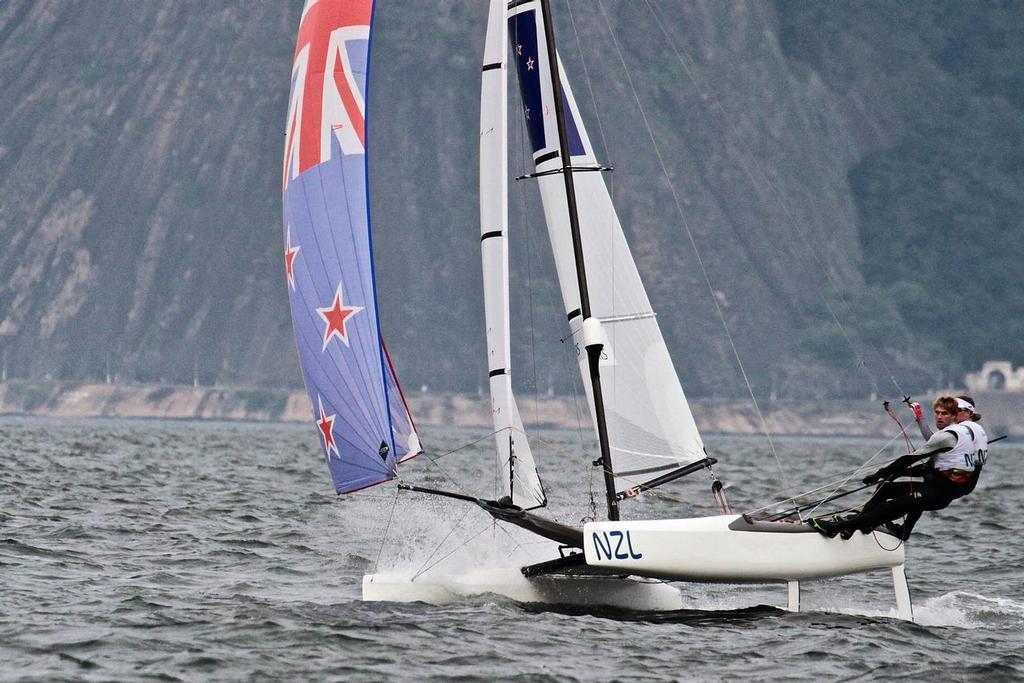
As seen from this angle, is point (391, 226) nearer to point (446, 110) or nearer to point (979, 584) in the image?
point (446, 110)

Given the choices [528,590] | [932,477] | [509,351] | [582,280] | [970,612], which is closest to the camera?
[932,477]

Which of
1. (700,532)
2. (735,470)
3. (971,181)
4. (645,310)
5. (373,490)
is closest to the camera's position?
(700,532)

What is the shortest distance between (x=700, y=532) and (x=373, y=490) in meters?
14.0

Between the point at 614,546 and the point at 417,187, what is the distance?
11143 cm

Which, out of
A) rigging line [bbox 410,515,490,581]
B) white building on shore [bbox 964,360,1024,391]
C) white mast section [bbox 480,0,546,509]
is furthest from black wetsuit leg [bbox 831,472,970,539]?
white building on shore [bbox 964,360,1024,391]

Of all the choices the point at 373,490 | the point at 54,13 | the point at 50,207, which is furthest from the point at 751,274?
the point at 373,490

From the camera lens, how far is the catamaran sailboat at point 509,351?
11.2 meters

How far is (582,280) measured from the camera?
40.8 feet

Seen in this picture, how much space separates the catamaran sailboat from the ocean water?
1.47 ft

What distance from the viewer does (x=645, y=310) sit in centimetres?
1323

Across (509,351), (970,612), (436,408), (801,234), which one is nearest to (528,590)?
(509,351)

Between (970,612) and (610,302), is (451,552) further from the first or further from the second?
(970,612)

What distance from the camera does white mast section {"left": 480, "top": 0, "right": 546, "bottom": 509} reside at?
41.0ft

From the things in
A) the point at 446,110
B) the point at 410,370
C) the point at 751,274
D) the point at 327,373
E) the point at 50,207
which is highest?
the point at 446,110
